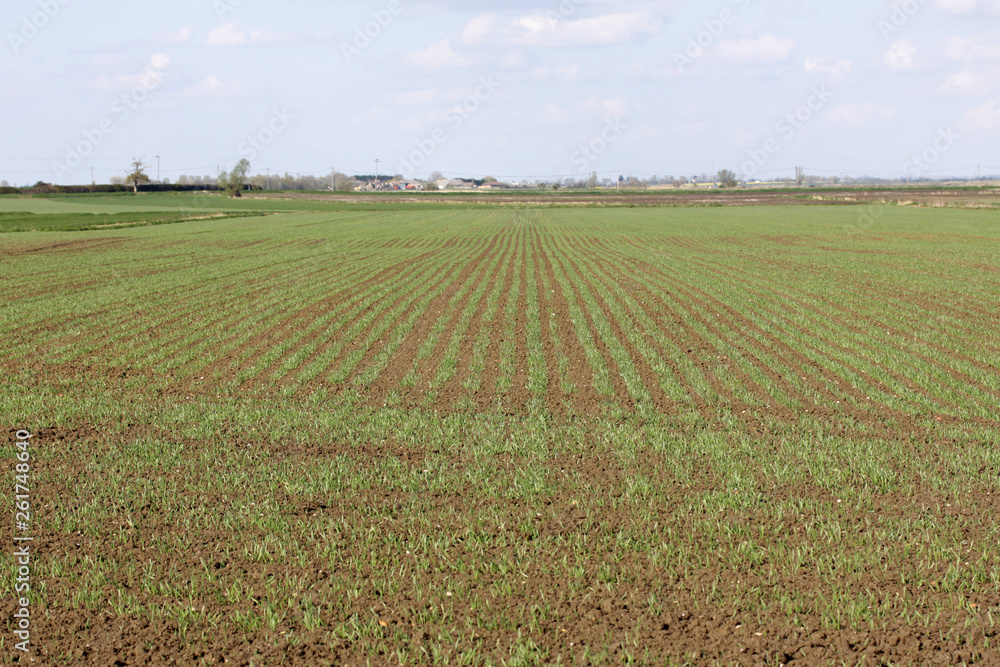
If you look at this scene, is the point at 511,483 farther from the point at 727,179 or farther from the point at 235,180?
the point at 727,179

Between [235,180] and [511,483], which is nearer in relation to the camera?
[511,483]

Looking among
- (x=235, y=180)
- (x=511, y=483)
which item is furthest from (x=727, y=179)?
(x=511, y=483)

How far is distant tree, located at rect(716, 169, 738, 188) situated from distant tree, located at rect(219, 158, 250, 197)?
113 m

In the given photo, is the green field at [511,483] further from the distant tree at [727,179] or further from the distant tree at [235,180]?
the distant tree at [727,179]

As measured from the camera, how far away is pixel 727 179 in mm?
179375

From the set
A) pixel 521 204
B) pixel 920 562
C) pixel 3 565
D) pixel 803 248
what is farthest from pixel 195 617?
pixel 521 204

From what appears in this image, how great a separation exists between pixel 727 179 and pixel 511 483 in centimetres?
18553

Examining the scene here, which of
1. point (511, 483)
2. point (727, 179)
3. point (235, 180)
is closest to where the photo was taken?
point (511, 483)

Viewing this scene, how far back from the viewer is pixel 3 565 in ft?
18.8

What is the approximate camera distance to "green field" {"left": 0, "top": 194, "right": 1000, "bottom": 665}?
16.1 feet

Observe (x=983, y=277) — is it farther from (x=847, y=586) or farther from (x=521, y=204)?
(x=521, y=204)

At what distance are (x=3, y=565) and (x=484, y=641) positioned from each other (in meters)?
3.97

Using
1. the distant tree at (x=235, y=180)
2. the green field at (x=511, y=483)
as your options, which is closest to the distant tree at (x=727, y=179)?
A: the distant tree at (x=235, y=180)

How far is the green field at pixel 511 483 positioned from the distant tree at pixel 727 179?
170081 millimetres
